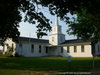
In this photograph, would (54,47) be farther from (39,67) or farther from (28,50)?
(39,67)

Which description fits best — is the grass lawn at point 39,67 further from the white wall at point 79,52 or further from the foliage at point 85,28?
the white wall at point 79,52

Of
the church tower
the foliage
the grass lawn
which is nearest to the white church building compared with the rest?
the church tower

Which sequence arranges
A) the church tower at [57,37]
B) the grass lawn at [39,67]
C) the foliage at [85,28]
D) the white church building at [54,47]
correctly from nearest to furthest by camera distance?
the grass lawn at [39,67] → the foliage at [85,28] → the white church building at [54,47] → the church tower at [57,37]

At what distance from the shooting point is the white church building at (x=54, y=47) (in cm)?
5029

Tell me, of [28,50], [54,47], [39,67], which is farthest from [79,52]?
[39,67]

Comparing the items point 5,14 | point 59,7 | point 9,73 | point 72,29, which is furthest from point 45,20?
point 72,29

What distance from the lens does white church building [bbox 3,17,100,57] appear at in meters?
50.3

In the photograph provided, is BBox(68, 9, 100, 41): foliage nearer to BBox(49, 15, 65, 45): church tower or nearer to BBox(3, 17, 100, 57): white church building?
BBox(3, 17, 100, 57): white church building

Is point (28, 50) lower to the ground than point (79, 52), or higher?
higher

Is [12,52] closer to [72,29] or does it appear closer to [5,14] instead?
[72,29]

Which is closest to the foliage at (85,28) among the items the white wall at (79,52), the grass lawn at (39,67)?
the grass lawn at (39,67)

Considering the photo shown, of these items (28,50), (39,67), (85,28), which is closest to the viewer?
(39,67)

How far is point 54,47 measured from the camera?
58.5 metres

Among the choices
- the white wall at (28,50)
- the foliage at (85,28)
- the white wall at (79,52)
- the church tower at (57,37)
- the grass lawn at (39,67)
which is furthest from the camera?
the church tower at (57,37)
